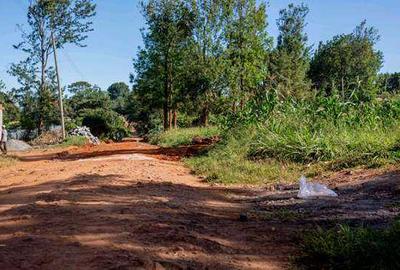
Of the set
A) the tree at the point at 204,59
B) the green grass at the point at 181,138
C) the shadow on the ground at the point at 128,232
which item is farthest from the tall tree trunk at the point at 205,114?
the shadow on the ground at the point at 128,232

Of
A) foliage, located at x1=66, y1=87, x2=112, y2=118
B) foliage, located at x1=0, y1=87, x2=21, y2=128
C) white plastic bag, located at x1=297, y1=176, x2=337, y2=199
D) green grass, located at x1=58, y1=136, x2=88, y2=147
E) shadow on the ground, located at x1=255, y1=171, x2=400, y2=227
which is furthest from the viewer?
foliage, located at x1=66, y1=87, x2=112, y2=118

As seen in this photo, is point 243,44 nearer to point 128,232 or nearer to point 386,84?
point 386,84

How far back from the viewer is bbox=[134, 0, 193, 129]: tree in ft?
89.6

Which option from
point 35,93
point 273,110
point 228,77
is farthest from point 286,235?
point 35,93

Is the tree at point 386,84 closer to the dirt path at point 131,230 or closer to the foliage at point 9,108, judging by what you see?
the dirt path at point 131,230

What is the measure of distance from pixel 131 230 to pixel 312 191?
2.89 meters

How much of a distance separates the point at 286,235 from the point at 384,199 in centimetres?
180

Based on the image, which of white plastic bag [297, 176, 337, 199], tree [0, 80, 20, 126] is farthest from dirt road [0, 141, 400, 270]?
tree [0, 80, 20, 126]

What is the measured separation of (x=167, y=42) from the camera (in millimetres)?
27641

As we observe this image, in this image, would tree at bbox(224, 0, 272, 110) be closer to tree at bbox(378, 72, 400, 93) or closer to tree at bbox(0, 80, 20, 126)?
tree at bbox(378, 72, 400, 93)

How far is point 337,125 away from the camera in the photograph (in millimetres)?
10398

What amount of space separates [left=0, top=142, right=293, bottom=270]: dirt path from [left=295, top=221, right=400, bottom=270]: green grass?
212 mm

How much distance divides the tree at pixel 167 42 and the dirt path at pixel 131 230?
22.1 meters

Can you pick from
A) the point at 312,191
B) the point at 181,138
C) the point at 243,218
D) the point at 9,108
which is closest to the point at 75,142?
the point at 181,138
